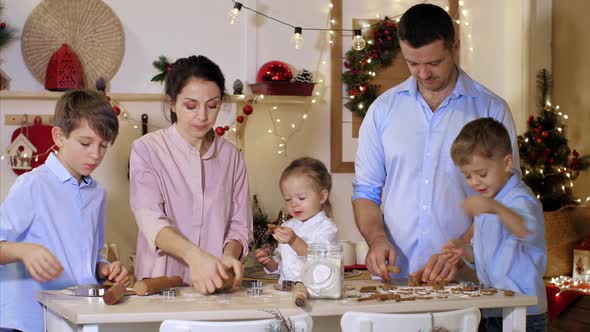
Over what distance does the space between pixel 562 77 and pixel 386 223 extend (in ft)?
9.44

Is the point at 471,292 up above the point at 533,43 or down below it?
below

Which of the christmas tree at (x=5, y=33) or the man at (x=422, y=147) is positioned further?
the christmas tree at (x=5, y=33)

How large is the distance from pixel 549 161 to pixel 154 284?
3.15 meters

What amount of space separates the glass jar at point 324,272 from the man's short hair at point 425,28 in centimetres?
71

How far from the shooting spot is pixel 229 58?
479 cm

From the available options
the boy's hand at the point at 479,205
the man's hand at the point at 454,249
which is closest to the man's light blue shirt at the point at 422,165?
the man's hand at the point at 454,249

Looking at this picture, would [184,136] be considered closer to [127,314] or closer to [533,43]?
[127,314]

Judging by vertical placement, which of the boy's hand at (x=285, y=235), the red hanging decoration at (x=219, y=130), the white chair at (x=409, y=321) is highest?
the red hanging decoration at (x=219, y=130)

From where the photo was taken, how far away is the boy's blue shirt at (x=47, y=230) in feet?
7.51

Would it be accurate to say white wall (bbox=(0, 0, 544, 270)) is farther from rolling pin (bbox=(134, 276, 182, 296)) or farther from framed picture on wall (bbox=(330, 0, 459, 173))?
rolling pin (bbox=(134, 276, 182, 296))

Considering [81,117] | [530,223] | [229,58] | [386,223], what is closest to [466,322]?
[530,223]

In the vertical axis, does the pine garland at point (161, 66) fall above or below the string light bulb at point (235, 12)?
below

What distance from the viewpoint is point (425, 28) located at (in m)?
2.52

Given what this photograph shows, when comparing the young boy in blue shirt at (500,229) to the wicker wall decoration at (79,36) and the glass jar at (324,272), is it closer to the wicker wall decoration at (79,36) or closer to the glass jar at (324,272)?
the glass jar at (324,272)
